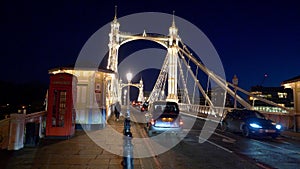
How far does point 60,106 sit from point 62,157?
4251 millimetres

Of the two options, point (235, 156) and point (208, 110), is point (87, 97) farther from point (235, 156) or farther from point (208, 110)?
point (208, 110)

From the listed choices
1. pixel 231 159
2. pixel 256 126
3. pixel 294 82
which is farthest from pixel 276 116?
pixel 231 159

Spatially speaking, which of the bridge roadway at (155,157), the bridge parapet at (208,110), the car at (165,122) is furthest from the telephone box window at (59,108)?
the bridge parapet at (208,110)

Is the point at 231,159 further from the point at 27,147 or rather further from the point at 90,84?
the point at 90,84

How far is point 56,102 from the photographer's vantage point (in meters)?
11.4

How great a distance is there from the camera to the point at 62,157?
24.9ft

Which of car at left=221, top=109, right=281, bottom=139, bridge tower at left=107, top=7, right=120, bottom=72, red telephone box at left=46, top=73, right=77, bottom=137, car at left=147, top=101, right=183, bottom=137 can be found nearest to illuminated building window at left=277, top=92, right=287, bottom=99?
bridge tower at left=107, top=7, right=120, bottom=72

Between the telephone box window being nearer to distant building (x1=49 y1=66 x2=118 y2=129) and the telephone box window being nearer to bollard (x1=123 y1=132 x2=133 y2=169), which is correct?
distant building (x1=49 y1=66 x2=118 y2=129)

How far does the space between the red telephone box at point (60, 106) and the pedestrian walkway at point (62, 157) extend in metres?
1.33

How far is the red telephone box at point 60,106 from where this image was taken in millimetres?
10938

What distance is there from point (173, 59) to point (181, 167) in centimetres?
3927

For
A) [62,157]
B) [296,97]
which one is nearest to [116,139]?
[62,157]

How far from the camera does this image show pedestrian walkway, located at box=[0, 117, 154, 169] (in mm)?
6723

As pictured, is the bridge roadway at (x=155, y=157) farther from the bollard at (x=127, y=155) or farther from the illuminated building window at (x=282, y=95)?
the illuminated building window at (x=282, y=95)
